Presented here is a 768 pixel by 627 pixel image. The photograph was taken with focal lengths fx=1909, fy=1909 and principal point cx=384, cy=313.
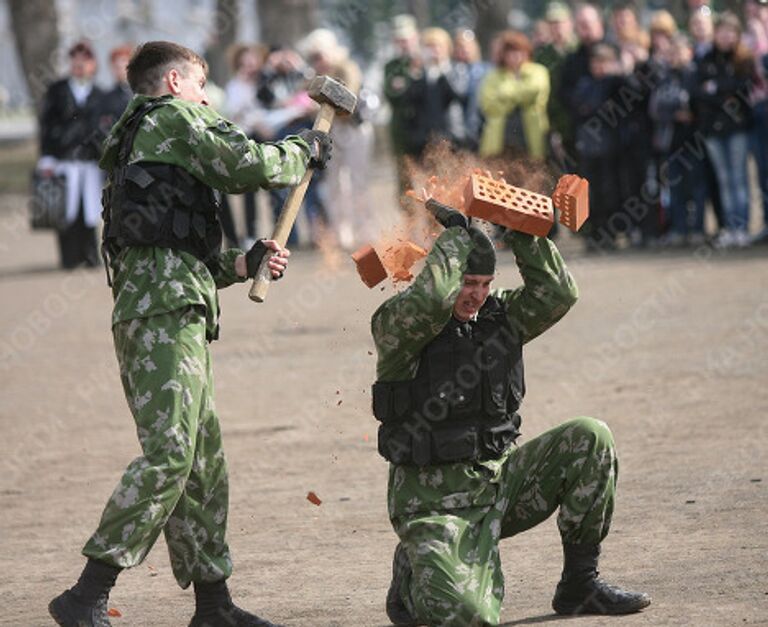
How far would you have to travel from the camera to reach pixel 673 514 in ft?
25.1

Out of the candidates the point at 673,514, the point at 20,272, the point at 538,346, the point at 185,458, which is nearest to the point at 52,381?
the point at 538,346

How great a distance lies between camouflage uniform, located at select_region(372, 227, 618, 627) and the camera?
600 centimetres

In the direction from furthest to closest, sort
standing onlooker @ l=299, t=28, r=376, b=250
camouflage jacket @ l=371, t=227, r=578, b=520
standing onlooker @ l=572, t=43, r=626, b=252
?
1. standing onlooker @ l=299, t=28, r=376, b=250
2. standing onlooker @ l=572, t=43, r=626, b=252
3. camouflage jacket @ l=371, t=227, r=578, b=520

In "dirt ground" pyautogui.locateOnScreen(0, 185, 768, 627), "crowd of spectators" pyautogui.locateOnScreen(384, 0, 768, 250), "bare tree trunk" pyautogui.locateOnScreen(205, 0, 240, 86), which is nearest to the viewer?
"dirt ground" pyautogui.locateOnScreen(0, 185, 768, 627)

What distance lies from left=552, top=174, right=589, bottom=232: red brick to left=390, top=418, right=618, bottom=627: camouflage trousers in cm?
67

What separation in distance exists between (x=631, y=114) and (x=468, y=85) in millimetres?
2425

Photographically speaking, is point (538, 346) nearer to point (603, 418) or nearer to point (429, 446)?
point (603, 418)

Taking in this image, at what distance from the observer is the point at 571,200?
244 inches

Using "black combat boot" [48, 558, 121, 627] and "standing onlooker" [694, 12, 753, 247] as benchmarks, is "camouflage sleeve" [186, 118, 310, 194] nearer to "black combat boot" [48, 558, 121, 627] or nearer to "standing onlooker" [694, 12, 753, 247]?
"black combat boot" [48, 558, 121, 627]

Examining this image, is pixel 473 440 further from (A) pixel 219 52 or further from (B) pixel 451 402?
(A) pixel 219 52

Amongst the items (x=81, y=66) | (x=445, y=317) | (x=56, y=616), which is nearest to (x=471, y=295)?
(x=445, y=317)

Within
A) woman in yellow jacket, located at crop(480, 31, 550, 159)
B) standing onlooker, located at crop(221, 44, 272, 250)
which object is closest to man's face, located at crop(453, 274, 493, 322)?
woman in yellow jacket, located at crop(480, 31, 550, 159)

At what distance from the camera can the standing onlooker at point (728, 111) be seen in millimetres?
16125

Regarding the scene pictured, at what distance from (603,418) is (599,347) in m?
2.47
